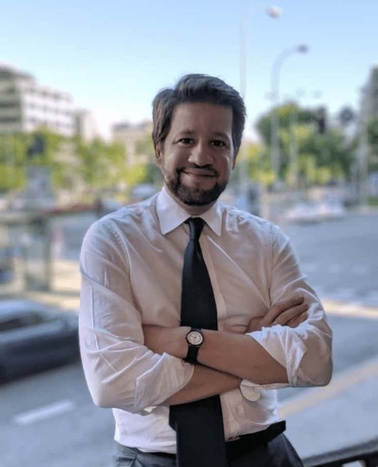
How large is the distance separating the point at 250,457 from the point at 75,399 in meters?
3.61

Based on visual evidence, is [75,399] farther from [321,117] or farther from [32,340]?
[321,117]

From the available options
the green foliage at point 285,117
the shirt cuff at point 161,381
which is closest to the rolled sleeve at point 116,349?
the shirt cuff at point 161,381

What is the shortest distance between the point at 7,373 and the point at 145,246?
4.12 metres

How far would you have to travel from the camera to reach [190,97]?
865 millimetres

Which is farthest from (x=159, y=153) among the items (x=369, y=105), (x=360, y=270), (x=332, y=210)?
(x=332, y=210)

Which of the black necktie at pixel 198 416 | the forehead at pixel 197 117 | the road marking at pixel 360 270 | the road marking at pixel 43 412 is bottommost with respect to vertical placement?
the road marking at pixel 360 270

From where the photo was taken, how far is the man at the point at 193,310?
0.80m

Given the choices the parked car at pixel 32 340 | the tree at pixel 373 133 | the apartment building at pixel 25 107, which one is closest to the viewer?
the parked car at pixel 32 340

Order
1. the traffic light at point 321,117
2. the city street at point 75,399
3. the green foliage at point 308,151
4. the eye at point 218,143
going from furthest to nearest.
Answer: the green foliage at point 308,151 < the traffic light at point 321,117 < the city street at point 75,399 < the eye at point 218,143

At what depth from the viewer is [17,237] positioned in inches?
266

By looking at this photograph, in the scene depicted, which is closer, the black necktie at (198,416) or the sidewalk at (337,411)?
the black necktie at (198,416)

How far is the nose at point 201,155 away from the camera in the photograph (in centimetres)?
87

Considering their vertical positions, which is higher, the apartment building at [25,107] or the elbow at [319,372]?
the apartment building at [25,107]

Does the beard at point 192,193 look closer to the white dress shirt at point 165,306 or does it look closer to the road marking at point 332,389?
the white dress shirt at point 165,306
